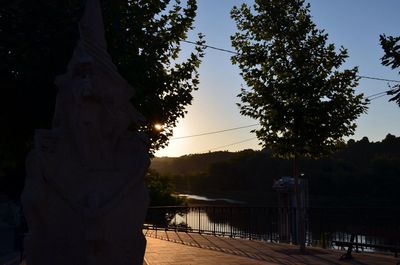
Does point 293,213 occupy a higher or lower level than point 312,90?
lower

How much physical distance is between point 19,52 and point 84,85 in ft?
15.1

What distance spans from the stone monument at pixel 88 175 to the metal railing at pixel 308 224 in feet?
22.0

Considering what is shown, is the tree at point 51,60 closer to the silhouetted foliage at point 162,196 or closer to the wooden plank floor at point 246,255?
the wooden plank floor at point 246,255

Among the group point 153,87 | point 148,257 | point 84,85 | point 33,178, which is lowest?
point 148,257

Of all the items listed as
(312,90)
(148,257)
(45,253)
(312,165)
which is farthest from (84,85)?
(312,165)

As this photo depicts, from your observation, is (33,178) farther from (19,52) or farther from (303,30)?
(303,30)

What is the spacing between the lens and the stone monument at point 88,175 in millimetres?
6551

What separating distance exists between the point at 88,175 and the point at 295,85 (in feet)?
26.3

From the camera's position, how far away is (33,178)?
6.75 metres

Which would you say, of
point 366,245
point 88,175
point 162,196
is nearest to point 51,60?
point 88,175

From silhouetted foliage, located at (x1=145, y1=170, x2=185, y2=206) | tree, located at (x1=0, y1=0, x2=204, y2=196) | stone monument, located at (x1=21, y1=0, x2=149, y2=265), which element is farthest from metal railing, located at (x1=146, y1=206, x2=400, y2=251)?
silhouetted foliage, located at (x1=145, y1=170, x2=185, y2=206)

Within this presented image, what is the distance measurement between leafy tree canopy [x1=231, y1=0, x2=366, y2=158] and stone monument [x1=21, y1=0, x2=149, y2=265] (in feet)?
23.9

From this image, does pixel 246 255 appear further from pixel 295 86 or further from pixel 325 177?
pixel 325 177

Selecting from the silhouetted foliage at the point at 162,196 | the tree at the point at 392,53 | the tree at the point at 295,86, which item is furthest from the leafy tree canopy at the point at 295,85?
the silhouetted foliage at the point at 162,196
